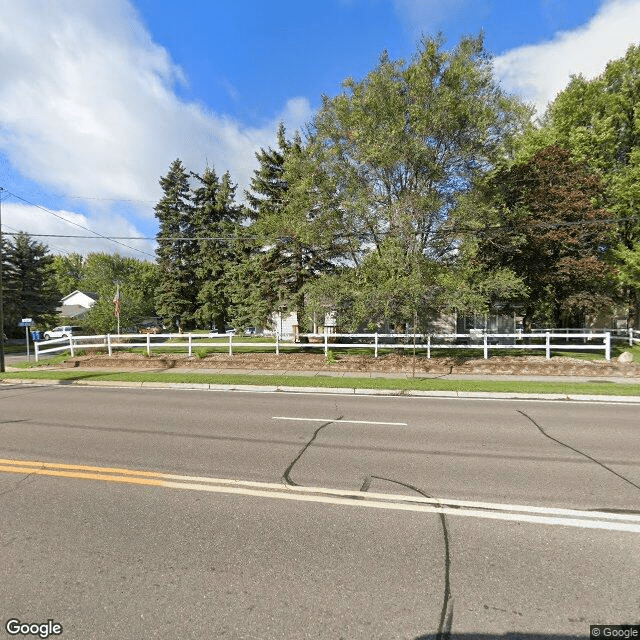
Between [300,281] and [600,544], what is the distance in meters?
18.3

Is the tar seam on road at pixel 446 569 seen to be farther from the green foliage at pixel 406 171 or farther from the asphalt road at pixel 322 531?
the green foliage at pixel 406 171

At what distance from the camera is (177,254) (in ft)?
122

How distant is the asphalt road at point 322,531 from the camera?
2.61 m

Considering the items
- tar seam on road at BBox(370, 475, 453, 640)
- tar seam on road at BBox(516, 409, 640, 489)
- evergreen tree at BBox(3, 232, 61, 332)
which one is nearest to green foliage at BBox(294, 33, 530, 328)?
tar seam on road at BBox(516, 409, 640, 489)

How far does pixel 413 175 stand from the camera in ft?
49.8

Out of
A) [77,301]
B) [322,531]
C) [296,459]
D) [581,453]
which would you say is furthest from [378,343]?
[77,301]

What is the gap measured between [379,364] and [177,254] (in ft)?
94.0

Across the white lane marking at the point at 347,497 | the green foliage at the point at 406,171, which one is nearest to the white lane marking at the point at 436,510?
the white lane marking at the point at 347,497

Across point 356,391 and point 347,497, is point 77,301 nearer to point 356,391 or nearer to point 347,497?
point 356,391

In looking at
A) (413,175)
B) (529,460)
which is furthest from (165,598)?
(413,175)

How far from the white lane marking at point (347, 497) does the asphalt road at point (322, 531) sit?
0.03 metres

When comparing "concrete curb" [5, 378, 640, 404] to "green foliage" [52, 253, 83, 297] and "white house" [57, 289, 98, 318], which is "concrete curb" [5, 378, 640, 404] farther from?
"green foliage" [52, 253, 83, 297]

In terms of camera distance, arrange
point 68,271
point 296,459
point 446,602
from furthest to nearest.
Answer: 1. point 68,271
2. point 296,459
3. point 446,602

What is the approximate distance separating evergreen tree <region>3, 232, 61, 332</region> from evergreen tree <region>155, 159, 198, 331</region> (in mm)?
10687
